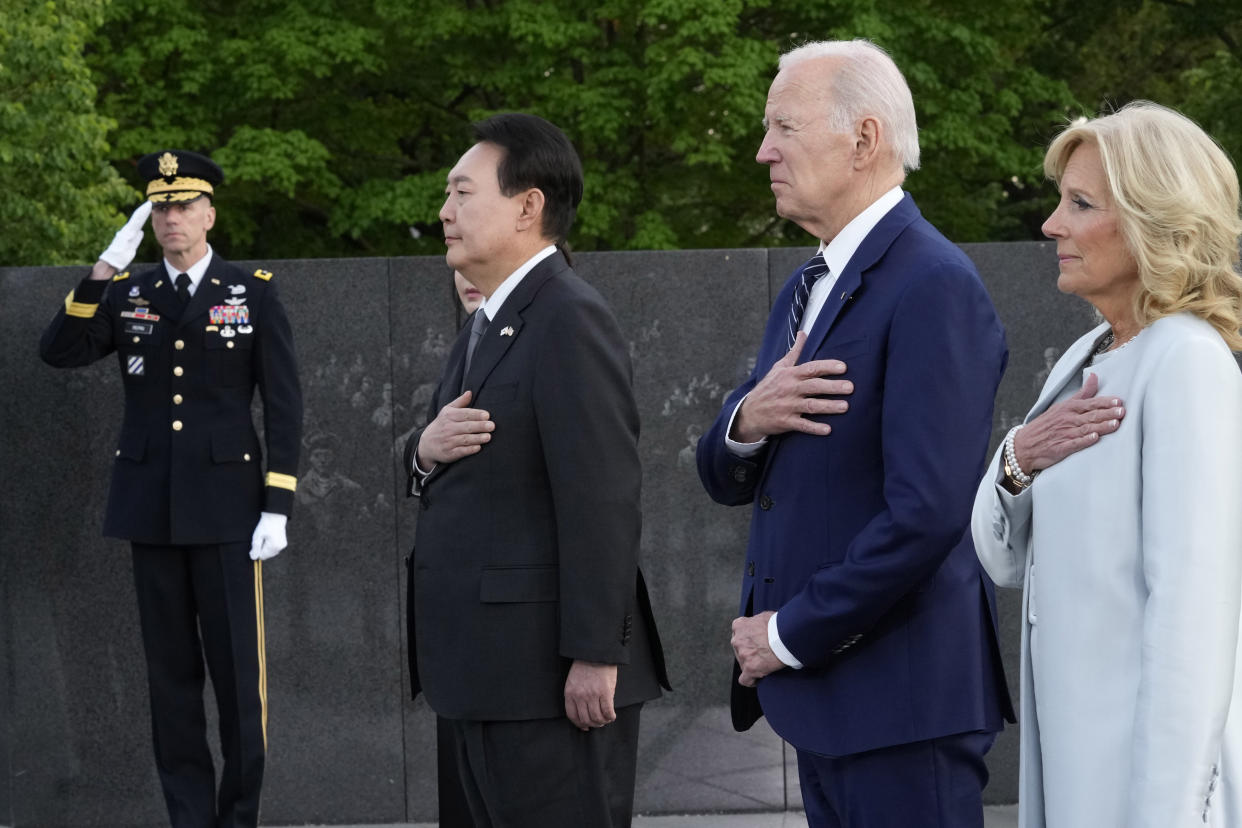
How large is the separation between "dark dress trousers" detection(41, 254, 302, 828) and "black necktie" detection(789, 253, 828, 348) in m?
2.76

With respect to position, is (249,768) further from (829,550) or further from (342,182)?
(342,182)

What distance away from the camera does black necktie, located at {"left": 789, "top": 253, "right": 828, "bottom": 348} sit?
3.03 meters

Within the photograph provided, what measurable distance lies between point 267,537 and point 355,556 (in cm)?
71

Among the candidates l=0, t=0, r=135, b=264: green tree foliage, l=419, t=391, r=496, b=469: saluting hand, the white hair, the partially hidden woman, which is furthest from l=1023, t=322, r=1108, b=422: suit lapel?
l=0, t=0, r=135, b=264: green tree foliage

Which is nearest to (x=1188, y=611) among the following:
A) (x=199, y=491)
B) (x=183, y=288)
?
(x=199, y=491)

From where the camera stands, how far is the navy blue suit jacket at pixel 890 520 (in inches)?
105

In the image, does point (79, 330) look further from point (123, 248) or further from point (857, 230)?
point (857, 230)

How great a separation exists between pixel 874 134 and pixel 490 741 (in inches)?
58.0

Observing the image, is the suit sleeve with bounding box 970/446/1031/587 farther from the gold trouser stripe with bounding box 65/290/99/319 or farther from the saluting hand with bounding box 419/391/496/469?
the gold trouser stripe with bounding box 65/290/99/319

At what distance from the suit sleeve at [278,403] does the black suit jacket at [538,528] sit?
2.11m

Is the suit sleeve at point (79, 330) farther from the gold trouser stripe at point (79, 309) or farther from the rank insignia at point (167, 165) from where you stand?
the rank insignia at point (167, 165)

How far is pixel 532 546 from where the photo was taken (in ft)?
10.7

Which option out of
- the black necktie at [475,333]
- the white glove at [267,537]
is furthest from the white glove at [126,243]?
the black necktie at [475,333]

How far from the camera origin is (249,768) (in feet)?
17.3
